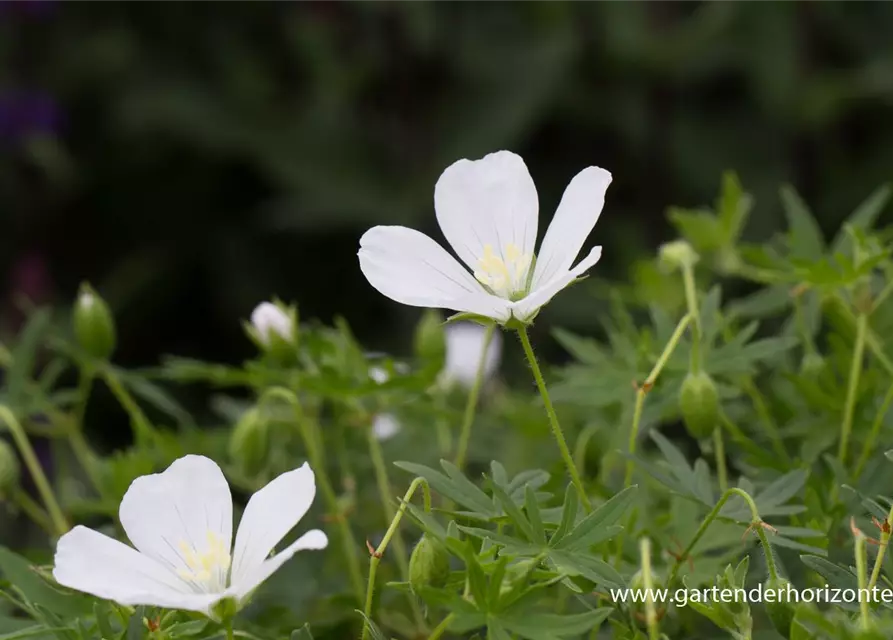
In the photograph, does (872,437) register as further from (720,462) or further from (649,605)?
(649,605)

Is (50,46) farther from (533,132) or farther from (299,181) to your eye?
(533,132)

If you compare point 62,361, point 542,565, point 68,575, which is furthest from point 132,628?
point 62,361

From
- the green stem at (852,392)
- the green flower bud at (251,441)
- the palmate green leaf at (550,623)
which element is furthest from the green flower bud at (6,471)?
the green stem at (852,392)

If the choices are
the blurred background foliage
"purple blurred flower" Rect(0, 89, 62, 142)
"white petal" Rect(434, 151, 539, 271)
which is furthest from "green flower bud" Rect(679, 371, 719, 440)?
"purple blurred flower" Rect(0, 89, 62, 142)

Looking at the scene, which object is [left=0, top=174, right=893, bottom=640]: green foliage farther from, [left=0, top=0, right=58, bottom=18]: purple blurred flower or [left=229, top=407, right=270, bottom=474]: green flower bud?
[left=0, top=0, right=58, bottom=18]: purple blurred flower

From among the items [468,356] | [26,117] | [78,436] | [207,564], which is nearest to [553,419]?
[207,564]

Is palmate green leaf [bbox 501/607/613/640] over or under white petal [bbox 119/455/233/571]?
under

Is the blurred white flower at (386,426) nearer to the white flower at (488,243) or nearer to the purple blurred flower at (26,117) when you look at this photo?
the white flower at (488,243)
